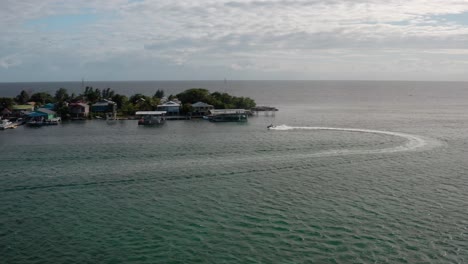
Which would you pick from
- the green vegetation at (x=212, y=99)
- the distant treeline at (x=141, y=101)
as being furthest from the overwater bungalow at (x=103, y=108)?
the green vegetation at (x=212, y=99)

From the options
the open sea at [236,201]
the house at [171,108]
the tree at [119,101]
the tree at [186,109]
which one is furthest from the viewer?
the tree at [119,101]

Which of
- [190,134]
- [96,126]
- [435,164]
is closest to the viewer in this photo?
[435,164]

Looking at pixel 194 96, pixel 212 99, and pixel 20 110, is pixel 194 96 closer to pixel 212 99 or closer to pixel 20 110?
pixel 212 99

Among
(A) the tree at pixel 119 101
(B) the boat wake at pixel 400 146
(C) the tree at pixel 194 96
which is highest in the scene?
(C) the tree at pixel 194 96

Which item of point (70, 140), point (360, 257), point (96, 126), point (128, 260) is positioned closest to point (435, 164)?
point (360, 257)

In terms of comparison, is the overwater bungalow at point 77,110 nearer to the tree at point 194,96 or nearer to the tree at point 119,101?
the tree at point 119,101

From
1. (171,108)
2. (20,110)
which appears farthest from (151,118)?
(20,110)

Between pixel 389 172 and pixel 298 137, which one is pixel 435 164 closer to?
pixel 389 172
